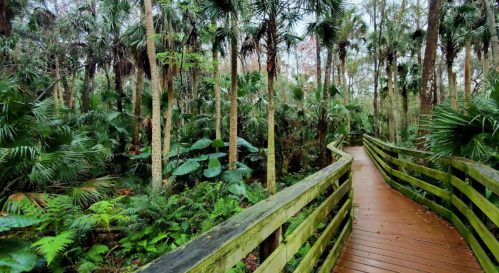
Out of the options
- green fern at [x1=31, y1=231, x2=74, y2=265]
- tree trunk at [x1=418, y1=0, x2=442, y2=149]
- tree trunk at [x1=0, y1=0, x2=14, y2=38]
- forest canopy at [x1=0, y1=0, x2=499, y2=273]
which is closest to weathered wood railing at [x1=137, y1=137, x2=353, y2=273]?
forest canopy at [x1=0, y1=0, x2=499, y2=273]

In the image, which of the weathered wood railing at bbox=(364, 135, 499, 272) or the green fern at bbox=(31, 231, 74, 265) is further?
the green fern at bbox=(31, 231, 74, 265)

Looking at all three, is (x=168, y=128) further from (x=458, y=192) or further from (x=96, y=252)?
(x=458, y=192)

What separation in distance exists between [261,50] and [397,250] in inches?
207

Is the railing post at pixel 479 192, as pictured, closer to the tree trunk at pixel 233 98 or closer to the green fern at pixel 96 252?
the green fern at pixel 96 252

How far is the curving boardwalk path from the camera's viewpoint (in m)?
2.21

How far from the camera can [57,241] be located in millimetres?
3385

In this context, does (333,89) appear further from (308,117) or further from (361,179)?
(361,179)

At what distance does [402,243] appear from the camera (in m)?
2.63

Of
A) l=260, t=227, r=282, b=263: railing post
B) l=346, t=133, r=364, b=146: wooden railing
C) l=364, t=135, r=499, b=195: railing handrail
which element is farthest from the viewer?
l=346, t=133, r=364, b=146: wooden railing

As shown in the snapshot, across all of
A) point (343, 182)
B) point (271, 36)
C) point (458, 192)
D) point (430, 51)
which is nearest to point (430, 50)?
point (430, 51)

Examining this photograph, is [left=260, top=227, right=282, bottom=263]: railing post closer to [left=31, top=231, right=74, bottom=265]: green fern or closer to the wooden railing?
[left=31, top=231, right=74, bottom=265]: green fern

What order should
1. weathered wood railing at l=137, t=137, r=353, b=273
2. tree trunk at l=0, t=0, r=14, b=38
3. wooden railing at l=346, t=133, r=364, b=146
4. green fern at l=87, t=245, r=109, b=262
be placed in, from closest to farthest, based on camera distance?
weathered wood railing at l=137, t=137, r=353, b=273
green fern at l=87, t=245, r=109, b=262
tree trunk at l=0, t=0, r=14, b=38
wooden railing at l=346, t=133, r=364, b=146

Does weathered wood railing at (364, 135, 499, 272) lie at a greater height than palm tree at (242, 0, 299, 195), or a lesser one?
lesser

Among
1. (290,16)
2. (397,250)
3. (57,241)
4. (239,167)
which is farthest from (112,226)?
(290,16)
